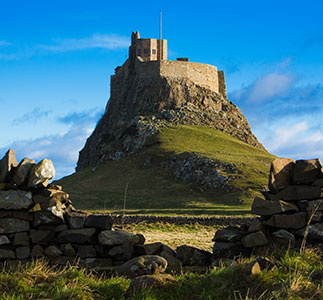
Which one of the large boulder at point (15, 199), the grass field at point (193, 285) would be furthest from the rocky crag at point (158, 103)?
the grass field at point (193, 285)

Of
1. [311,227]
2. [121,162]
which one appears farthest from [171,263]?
[121,162]

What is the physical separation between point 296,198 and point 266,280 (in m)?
4.60

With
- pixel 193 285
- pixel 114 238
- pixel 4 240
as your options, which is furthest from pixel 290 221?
pixel 4 240

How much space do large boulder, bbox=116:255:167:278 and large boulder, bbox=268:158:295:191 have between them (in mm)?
4428

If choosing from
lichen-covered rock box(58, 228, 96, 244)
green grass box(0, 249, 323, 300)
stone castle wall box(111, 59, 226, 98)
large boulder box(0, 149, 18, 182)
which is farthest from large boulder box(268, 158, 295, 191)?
stone castle wall box(111, 59, 226, 98)

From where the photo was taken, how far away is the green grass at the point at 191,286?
9.84 meters

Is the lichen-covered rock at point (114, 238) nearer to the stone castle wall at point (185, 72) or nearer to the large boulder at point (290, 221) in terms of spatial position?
the large boulder at point (290, 221)

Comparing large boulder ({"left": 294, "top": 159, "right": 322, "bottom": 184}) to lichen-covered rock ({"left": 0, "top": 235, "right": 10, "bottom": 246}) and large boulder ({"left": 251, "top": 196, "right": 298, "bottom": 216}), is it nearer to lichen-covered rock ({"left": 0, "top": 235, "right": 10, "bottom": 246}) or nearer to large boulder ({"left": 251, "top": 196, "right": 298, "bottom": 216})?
large boulder ({"left": 251, "top": 196, "right": 298, "bottom": 216})

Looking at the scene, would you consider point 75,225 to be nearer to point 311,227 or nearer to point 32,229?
point 32,229

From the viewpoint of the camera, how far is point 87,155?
101 metres

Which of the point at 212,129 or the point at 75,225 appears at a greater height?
the point at 212,129

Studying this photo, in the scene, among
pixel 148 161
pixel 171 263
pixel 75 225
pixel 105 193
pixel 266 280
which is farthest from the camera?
pixel 148 161

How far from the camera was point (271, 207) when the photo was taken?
548 inches

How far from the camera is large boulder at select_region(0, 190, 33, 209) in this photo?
1393 cm
